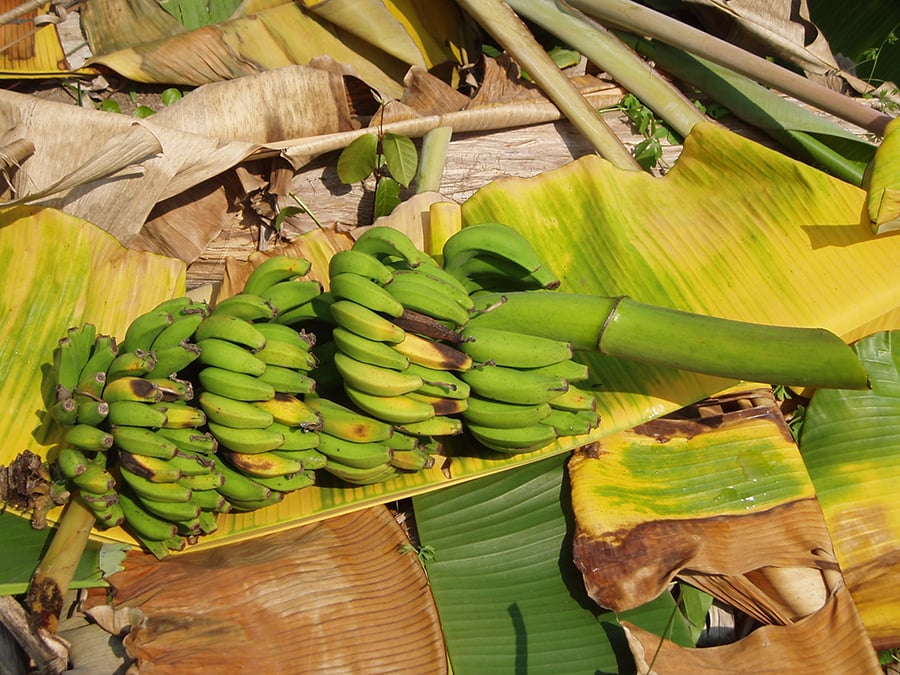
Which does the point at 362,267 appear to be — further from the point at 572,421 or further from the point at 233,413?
the point at 572,421

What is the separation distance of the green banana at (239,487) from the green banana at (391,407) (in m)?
0.30

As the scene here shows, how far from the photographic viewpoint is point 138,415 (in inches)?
56.7

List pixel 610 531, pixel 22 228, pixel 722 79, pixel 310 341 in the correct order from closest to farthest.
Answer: pixel 310 341 → pixel 610 531 → pixel 22 228 → pixel 722 79

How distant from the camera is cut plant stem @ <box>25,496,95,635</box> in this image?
1.43 metres

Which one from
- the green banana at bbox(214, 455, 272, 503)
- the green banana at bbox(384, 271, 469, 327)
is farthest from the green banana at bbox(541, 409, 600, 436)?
the green banana at bbox(214, 455, 272, 503)

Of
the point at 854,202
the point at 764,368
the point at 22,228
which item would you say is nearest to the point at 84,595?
the point at 22,228

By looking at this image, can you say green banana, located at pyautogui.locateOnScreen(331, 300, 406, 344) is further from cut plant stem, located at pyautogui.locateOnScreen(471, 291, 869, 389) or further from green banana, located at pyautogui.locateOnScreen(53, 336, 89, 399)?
green banana, located at pyautogui.locateOnScreen(53, 336, 89, 399)

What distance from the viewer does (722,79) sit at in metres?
2.70

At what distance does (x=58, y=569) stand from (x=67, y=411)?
12.6 inches

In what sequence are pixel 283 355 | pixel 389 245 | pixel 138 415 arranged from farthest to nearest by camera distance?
pixel 389 245 < pixel 283 355 < pixel 138 415

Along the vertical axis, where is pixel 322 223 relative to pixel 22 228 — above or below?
below

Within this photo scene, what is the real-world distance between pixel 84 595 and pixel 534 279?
4.27 feet

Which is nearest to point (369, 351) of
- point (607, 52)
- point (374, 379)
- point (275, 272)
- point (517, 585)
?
point (374, 379)

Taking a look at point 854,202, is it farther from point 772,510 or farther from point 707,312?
point 772,510
